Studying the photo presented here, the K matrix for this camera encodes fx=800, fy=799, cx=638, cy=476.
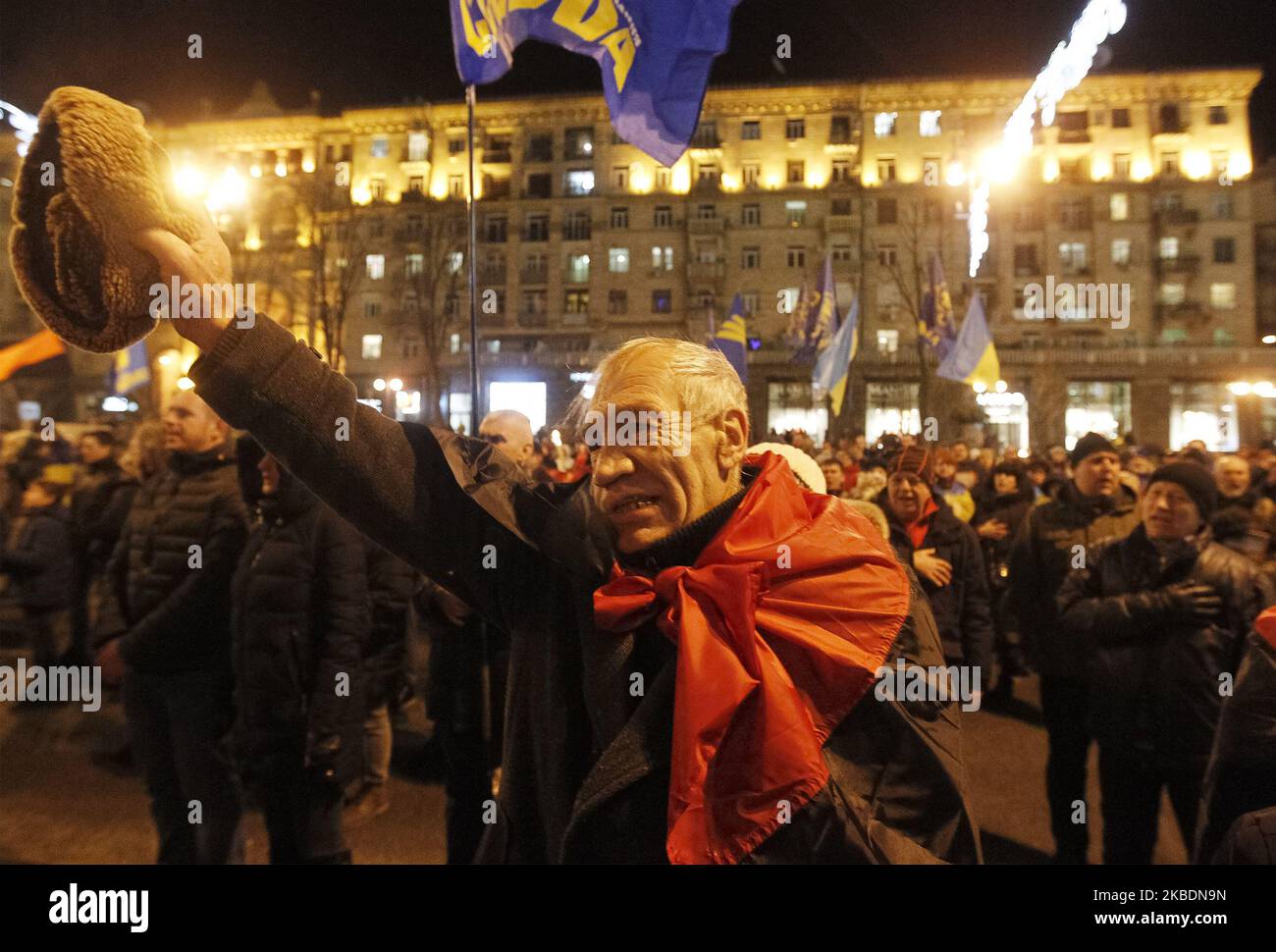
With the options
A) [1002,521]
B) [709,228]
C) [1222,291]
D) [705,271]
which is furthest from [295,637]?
[1222,291]

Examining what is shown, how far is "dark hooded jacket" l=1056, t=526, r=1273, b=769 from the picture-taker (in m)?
3.26

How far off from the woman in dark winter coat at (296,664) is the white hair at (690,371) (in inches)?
92.5

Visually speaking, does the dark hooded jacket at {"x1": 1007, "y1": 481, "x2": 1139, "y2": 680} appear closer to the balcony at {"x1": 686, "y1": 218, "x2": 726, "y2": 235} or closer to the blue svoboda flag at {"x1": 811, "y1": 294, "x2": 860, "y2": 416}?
the blue svoboda flag at {"x1": 811, "y1": 294, "x2": 860, "y2": 416}

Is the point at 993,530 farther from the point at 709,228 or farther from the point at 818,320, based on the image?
the point at 709,228

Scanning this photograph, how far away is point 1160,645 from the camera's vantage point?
11.2 ft

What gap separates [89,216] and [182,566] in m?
2.57

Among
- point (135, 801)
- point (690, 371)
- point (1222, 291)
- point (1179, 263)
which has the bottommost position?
point (135, 801)

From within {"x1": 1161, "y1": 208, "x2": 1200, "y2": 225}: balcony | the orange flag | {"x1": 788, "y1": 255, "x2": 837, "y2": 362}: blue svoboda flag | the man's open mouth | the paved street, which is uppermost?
{"x1": 1161, "y1": 208, "x2": 1200, "y2": 225}: balcony

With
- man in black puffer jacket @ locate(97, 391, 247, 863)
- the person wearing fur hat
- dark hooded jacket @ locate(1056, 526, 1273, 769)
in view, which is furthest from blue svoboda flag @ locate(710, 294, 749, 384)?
man in black puffer jacket @ locate(97, 391, 247, 863)

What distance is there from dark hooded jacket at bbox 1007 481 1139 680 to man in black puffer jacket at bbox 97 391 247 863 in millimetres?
4075

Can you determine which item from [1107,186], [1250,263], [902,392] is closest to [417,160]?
[902,392]

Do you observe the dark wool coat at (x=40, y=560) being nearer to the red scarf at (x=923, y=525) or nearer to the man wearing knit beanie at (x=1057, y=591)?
the red scarf at (x=923, y=525)

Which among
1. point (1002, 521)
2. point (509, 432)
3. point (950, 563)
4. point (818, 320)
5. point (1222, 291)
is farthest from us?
point (1222, 291)

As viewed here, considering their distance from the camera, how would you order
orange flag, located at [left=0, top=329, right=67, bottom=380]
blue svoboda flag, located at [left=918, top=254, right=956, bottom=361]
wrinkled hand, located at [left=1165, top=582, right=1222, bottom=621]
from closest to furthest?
wrinkled hand, located at [left=1165, top=582, right=1222, bottom=621]
orange flag, located at [left=0, top=329, right=67, bottom=380]
blue svoboda flag, located at [left=918, top=254, right=956, bottom=361]
